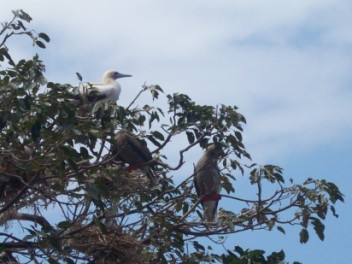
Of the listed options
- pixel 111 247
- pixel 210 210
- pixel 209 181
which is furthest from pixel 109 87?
pixel 111 247

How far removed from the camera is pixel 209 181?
9.41 metres

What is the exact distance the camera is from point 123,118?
684 cm

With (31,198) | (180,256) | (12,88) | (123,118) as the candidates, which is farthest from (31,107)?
(180,256)

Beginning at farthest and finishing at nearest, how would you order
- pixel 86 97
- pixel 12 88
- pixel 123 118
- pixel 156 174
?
pixel 156 174 → pixel 86 97 → pixel 123 118 → pixel 12 88

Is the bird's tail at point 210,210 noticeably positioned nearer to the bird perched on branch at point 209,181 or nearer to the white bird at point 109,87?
the bird perched on branch at point 209,181

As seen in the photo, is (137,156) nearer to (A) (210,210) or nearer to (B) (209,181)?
(A) (210,210)

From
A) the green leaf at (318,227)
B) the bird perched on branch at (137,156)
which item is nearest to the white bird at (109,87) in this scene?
the bird perched on branch at (137,156)

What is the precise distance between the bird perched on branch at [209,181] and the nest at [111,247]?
1012 mm

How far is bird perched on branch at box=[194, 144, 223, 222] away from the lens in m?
8.72

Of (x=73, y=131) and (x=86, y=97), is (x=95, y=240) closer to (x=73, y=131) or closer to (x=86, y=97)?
(x=86, y=97)

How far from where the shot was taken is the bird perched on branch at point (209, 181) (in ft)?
28.6

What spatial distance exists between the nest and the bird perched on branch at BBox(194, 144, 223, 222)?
1.01m

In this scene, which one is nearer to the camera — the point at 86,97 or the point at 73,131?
the point at 73,131

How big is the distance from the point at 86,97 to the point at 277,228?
1.84 metres
